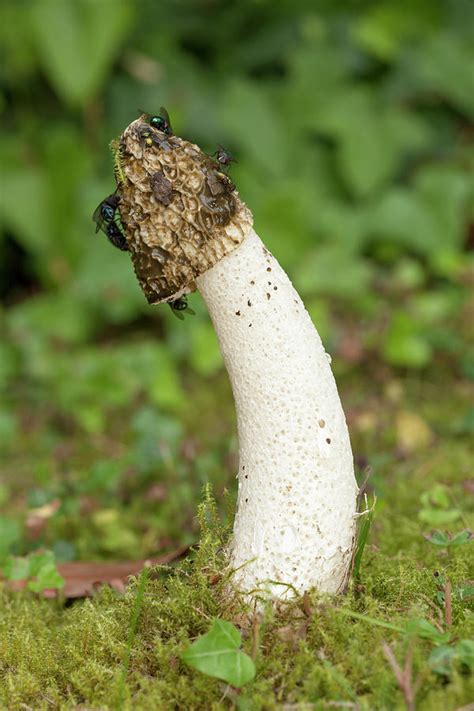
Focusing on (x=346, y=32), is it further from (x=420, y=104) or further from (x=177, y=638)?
(x=177, y=638)

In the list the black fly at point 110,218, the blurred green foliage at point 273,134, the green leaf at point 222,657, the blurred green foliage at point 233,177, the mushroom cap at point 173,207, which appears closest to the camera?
the green leaf at point 222,657

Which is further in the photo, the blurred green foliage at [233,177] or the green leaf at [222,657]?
the blurred green foliage at [233,177]

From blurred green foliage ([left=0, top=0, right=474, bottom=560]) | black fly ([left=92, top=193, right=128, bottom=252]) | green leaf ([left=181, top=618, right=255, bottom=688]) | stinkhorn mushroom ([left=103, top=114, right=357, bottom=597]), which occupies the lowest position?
green leaf ([left=181, top=618, right=255, bottom=688])

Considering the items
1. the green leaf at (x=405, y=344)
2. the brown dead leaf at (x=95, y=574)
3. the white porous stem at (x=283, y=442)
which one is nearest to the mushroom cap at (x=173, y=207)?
the white porous stem at (x=283, y=442)

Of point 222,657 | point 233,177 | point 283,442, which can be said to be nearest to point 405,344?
point 233,177

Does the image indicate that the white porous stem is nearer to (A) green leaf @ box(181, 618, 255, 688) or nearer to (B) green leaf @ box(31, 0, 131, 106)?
(A) green leaf @ box(181, 618, 255, 688)

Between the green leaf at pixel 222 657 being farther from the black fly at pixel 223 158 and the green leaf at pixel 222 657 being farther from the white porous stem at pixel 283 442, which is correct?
the black fly at pixel 223 158

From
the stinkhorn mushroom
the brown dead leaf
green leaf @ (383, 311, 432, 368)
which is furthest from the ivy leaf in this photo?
green leaf @ (383, 311, 432, 368)
